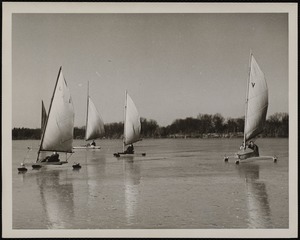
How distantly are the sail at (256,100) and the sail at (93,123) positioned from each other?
136 cm

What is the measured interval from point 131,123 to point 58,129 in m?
0.73

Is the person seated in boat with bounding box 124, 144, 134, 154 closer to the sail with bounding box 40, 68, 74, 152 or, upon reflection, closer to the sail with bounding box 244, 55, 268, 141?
the sail with bounding box 40, 68, 74, 152

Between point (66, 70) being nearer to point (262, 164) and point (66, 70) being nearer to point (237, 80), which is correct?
point (237, 80)

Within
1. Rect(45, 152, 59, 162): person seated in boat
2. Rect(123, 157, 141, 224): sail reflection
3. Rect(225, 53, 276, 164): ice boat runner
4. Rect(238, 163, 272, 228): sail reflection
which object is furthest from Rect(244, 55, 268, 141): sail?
Rect(45, 152, 59, 162): person seated in boat

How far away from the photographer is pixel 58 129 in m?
4.89

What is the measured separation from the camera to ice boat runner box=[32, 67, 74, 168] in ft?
15.1

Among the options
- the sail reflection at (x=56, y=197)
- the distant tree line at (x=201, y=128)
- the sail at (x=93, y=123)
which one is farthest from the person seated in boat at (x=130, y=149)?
the sail reflection at (x=56, y=197)

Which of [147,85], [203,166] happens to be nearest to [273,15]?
[147,85]

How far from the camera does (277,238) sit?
13.9 feet

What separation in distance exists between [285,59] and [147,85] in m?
1.24

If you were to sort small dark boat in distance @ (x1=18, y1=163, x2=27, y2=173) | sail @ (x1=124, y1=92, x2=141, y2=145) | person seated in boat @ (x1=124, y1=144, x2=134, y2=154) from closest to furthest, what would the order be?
small dark boat in distance @ (x1=18, y1=163, x2=27, y2=173) → sail @ (x1=124, y1=92, x2=141, y2=145) → person seated in boat @ (x1=124, y1=144, x2=134, y2=154)

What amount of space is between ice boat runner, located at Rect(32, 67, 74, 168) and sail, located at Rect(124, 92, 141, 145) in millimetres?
537

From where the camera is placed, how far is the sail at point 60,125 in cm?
461

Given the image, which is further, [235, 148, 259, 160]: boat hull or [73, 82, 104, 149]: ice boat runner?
[235, 148, 259, 160]: boat hull
